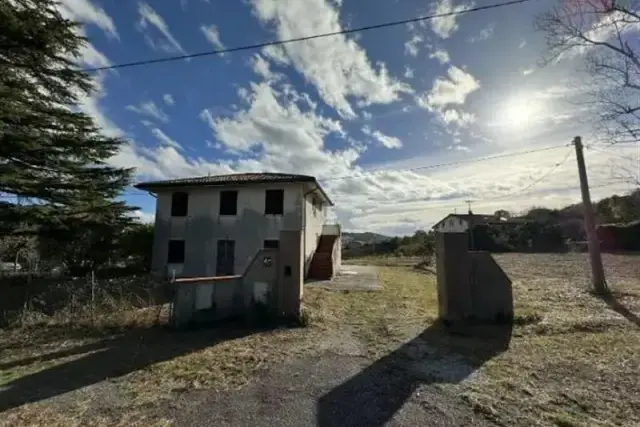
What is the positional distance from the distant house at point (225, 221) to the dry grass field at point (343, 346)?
6.85m

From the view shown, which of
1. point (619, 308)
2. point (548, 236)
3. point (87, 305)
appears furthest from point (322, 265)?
point (548, 236)

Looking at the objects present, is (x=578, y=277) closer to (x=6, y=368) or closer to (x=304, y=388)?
(x=304, y=388)

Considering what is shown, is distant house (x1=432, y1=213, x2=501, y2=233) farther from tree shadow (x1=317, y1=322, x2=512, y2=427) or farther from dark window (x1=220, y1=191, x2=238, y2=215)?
tree shadow (x1=317, y1=322, x2=512, y2=427)

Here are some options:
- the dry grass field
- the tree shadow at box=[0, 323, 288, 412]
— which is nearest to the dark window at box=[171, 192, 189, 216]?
the dry grass field

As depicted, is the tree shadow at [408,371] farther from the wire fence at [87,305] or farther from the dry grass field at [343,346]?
the wire fence at [87,305]

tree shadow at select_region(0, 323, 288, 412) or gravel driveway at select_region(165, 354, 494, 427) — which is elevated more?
tree shadow at select_region(0, 323, 288, 412)

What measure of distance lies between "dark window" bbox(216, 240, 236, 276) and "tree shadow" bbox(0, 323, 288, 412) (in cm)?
817

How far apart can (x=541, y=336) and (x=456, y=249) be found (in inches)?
81.7

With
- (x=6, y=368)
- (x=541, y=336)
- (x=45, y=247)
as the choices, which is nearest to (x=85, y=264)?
(x=45, y=247)

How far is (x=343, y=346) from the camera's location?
18.5 ft

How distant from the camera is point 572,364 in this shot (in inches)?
183

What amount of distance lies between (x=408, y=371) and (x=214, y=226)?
1228 cm

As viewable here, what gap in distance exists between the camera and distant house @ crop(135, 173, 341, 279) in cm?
1459

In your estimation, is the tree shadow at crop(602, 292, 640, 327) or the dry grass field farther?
the tree shadow at crop(602, 292, 640, 327)
